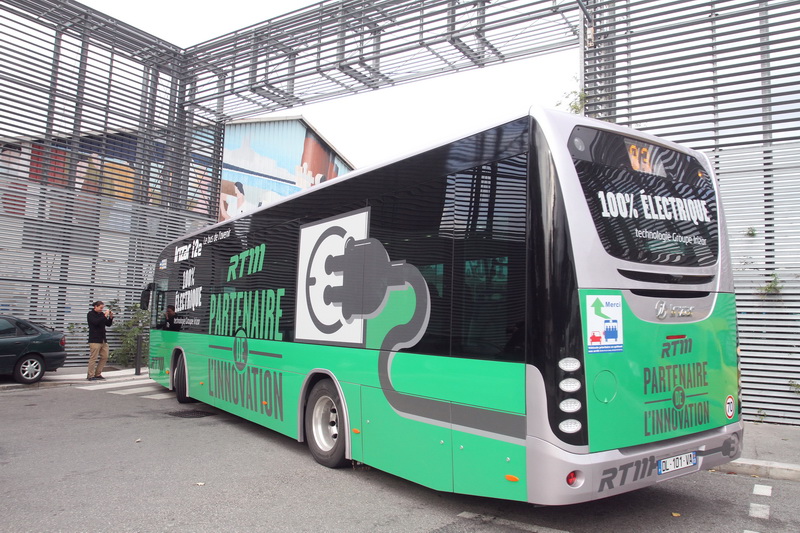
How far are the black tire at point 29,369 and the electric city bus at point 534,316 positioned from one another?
9226 mm

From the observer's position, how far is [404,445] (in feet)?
16.9

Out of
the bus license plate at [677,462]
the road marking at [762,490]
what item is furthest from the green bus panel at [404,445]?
the road marking at [762,490]

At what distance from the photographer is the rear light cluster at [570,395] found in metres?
3.90

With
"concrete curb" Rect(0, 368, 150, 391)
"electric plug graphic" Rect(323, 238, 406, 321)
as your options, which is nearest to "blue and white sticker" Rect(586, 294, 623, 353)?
"electric plug graphic" Rect(323, 238, 406, 321)

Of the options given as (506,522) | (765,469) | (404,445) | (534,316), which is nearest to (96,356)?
(404,445)

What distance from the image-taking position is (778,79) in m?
9.38

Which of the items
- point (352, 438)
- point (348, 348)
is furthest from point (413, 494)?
point (348, 348)

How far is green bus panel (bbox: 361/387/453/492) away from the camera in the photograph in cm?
471

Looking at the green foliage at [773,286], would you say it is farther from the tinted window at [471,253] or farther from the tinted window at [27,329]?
the tinted window at [27,329]

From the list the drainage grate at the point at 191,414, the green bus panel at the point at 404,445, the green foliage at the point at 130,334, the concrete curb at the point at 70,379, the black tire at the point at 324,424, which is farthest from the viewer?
the green foliage at the point at 130,334

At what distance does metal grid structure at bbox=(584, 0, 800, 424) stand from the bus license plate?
5.55 m

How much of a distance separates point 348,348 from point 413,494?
1.52 metres

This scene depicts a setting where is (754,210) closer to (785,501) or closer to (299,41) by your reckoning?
(785,501)

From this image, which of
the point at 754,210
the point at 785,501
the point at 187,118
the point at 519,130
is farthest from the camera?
the point at 187,118
